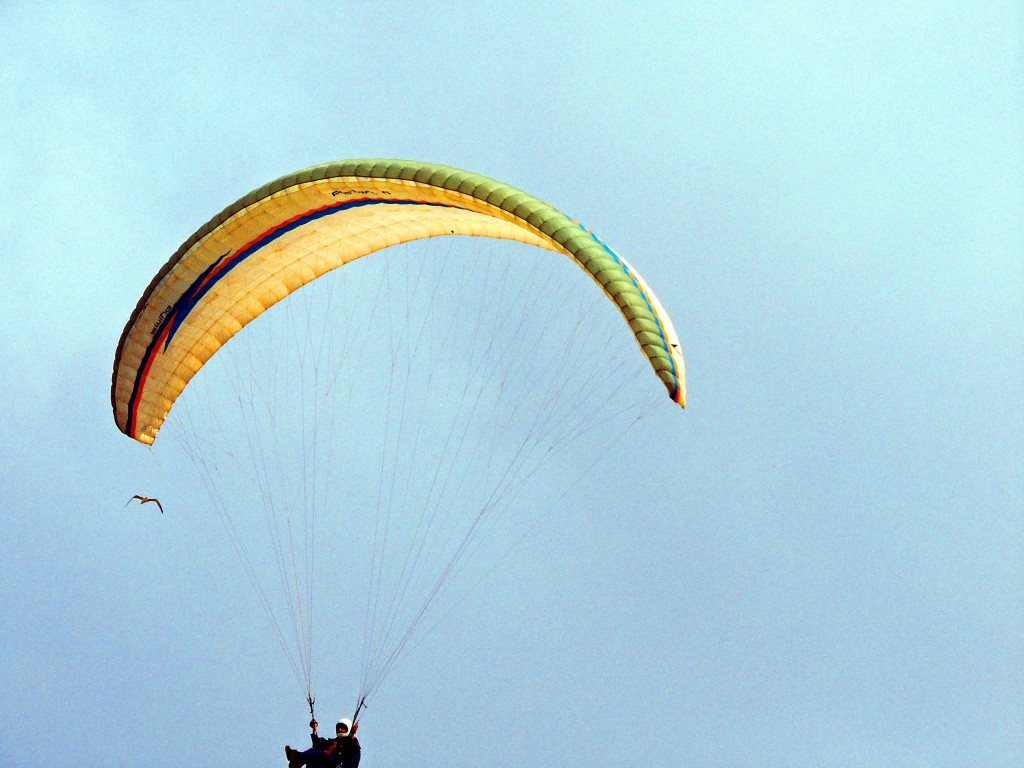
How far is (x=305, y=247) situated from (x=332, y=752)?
9264 millimetres

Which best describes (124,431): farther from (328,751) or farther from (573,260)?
(573,260)

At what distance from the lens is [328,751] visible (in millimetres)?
22609

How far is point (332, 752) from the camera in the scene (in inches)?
890

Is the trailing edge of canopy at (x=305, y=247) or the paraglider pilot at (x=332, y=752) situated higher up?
the trailing edge of canopy at (x=305, y=247)

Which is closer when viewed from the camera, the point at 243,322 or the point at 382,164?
the point at 382,164

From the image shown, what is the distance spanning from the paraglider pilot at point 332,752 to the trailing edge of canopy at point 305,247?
7573 millimetres

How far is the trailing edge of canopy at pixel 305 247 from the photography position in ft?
72.1

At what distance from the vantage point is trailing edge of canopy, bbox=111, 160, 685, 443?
22.0 meters

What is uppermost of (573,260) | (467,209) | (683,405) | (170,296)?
(170,296)

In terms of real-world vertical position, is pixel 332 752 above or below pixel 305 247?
below

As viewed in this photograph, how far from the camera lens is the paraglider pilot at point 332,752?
22562mm

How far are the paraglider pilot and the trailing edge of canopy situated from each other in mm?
7573

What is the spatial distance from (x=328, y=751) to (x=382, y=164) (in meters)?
9.43

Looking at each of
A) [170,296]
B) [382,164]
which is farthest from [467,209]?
[170,296]
